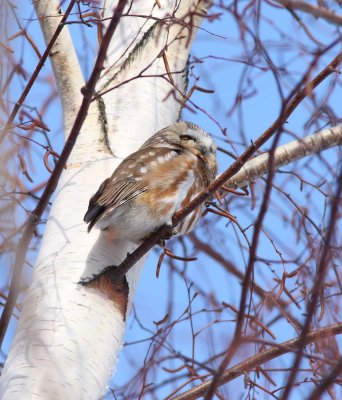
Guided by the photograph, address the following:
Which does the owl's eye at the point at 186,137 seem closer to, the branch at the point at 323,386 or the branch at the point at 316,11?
the branch at the point at 316,11

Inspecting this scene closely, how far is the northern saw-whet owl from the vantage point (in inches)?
115

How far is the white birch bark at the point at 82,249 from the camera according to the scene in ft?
7.13

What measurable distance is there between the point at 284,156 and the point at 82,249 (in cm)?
129

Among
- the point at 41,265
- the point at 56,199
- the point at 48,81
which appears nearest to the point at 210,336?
the point at 41,265

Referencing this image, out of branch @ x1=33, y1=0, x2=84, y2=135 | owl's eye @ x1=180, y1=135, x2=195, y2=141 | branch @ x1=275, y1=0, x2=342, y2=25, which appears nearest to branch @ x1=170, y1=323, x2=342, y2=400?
branch @ x1=275, y1=0, x2=342, y2=25

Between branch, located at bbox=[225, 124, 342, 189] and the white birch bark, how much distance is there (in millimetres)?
475

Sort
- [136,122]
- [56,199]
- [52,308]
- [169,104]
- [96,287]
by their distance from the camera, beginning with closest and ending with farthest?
[52,308] < [96,287] < [56,199] < [136,122] < [169,104]

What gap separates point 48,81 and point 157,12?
677 millimetres

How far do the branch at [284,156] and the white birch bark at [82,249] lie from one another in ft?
1.56

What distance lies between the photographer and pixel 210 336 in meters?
2.43

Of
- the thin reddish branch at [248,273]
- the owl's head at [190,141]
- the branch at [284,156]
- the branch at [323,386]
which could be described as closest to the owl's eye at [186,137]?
the owl's head at [190,141]

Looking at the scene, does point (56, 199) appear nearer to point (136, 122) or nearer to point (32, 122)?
point (32, 122)

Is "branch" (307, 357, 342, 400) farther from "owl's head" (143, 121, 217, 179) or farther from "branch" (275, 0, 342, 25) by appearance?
"owl's head" (143, 121, 217, 179)

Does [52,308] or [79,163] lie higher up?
[79,163]
